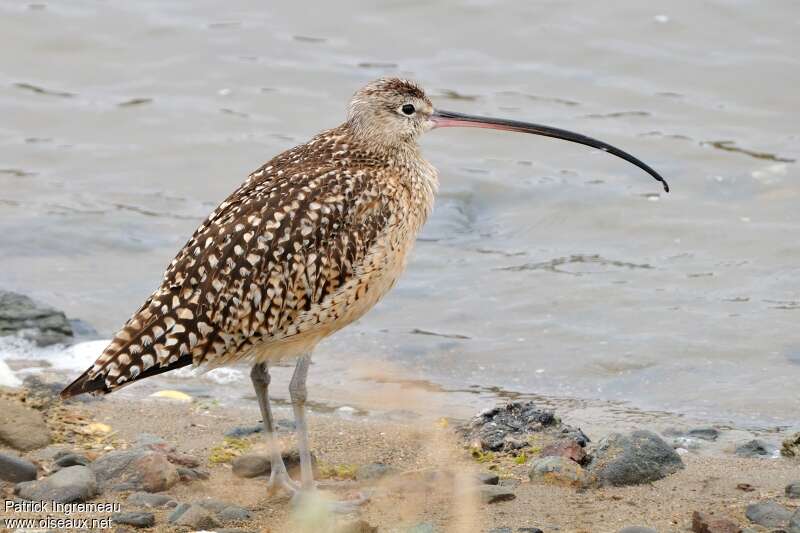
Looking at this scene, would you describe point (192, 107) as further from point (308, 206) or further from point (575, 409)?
point (308, 206)

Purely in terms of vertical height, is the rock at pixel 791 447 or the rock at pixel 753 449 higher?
the rock at pixel 791 447

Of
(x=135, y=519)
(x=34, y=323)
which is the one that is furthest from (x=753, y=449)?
(x=34, y=323)

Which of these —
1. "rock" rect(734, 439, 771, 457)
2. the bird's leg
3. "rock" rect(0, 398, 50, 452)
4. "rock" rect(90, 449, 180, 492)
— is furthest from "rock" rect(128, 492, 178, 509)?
"rock" rect(734, 439, 771, 457)

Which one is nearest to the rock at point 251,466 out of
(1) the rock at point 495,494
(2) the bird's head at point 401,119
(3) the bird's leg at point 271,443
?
(3) the bird's leg at point 271,443

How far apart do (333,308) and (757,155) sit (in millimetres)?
7566

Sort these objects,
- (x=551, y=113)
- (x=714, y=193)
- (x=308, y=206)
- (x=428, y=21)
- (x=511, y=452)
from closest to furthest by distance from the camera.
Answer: (x=308, y=206) → (x=511, y=452) → (x=714, y=193) → (x=551, y=113) → (x=428, y=21)

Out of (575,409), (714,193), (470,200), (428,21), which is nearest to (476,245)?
(470,200)

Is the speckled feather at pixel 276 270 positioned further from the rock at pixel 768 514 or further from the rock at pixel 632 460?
the rock at pixel 768 514

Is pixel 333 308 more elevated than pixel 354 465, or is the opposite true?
pixel 333 308

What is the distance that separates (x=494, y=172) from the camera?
13945mm

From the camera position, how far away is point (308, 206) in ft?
23.5

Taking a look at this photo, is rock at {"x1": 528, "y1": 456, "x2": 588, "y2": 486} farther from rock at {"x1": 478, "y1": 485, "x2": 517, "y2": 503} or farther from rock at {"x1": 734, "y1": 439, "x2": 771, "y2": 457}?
rock at {"x1": 734, "y1": 439, "x2": 771, "y2": 457}

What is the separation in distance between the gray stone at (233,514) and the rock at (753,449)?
3047mm

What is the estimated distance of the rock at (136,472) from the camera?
7.05 meters
